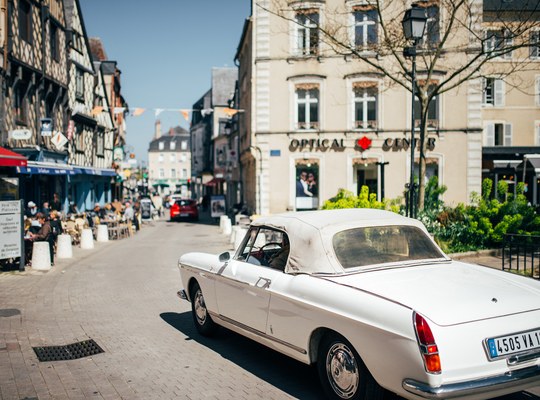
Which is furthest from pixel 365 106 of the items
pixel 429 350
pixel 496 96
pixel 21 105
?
pixel 429 350

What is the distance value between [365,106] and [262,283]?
20.8 metres

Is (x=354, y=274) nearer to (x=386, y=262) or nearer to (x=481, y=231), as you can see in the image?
(x=386, y=262)

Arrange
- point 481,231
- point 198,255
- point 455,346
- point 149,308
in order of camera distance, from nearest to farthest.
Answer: point 455,346, point 198,255, point 149,308, point 481,231

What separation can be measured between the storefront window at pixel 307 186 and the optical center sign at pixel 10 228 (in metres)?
14.7

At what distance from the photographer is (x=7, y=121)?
65.2ft

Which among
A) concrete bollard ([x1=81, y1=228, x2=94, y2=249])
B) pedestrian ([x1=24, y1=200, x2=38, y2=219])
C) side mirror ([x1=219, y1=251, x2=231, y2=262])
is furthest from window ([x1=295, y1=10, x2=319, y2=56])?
side mirror ([x1=219, y1=251, x2=231, y2=262])

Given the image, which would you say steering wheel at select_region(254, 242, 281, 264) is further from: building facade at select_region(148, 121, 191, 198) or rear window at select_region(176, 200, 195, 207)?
building facade at select_region(148, 121, 191, 198)

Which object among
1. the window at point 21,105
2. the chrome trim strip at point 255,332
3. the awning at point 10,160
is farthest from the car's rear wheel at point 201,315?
the window at point 21,105

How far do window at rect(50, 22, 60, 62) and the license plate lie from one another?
2524cm

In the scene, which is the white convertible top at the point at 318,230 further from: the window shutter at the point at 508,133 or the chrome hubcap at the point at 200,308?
the window shutter at the point at 508,133

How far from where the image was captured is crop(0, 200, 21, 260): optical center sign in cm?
1215

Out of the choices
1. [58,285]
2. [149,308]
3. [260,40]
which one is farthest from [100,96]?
[149,308]

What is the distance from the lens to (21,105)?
2188 cm

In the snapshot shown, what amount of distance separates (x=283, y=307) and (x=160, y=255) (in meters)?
12.1
